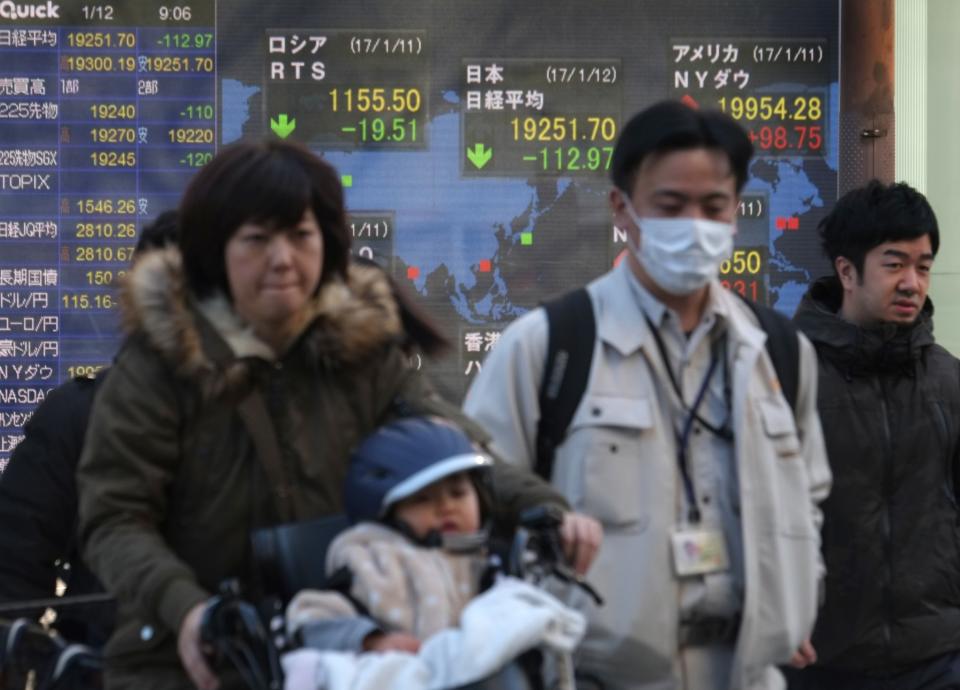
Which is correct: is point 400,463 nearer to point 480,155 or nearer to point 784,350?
point 784,350

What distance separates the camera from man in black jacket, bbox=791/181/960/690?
520cm

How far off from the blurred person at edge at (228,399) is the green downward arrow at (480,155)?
397 cm

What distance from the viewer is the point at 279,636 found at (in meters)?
2.97

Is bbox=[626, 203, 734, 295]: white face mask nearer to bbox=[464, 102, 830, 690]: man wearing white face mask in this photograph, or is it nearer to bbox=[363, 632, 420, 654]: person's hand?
bbox=[464, 102, 830, 690]: man wearing white face mask

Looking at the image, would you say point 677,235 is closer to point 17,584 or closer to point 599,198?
point 17,584

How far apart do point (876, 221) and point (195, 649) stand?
10.1ft

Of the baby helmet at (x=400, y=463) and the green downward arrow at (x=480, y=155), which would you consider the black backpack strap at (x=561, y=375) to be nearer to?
the baby helmet at (x=400, y=463)

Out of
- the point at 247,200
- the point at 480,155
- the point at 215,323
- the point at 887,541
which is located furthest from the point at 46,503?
the point at 480,155

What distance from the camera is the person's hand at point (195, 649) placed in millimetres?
2998

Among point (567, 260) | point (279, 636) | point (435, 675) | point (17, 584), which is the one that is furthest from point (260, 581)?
point (567, 260)

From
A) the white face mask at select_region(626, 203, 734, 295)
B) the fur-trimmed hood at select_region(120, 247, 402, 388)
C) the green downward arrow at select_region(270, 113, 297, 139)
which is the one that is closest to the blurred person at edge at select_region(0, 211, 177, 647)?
the fur-trimmed hood at select_region(120, 247, 402, 388)

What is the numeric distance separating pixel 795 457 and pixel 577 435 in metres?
0.47

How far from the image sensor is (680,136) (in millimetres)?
3799

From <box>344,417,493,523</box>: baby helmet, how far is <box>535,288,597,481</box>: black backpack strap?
1.84 ft
